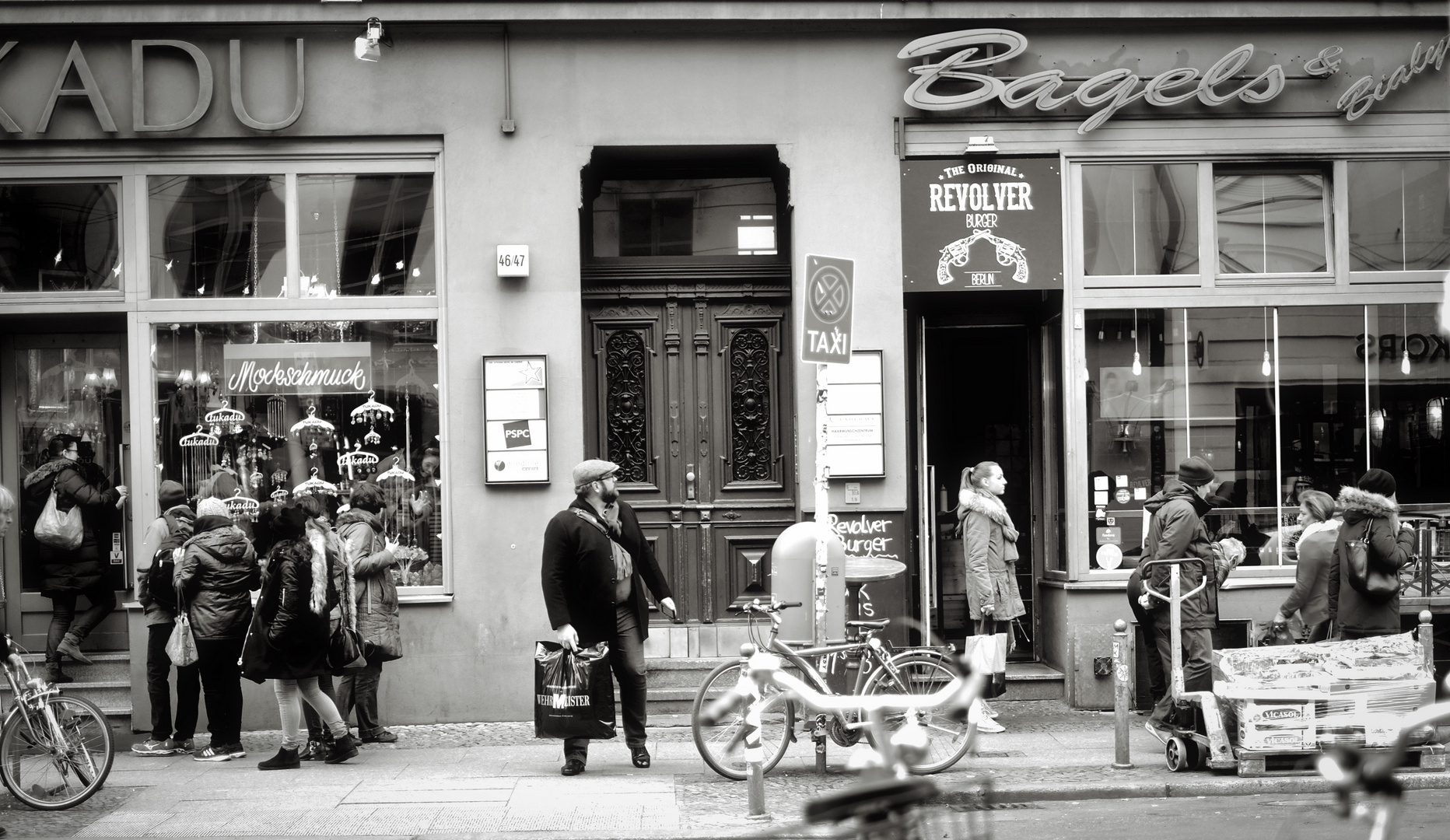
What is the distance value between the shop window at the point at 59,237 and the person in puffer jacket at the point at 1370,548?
9539mm

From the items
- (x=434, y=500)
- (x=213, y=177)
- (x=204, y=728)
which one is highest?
(x=213, y=177)

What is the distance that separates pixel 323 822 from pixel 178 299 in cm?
502

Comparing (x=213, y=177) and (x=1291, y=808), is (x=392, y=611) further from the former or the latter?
(x=1291, y=808)

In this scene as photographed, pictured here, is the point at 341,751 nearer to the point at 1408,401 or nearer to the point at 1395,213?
the point at 1408,401

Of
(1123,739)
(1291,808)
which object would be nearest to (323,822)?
(1123,739)

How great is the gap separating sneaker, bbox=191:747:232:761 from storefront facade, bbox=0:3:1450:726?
1.31m

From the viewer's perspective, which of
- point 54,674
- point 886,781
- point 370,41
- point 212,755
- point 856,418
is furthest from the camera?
point 856,418

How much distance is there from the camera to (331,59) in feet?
34.1

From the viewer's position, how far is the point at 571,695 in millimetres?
8266

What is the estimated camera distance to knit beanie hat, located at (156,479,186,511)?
9.70m

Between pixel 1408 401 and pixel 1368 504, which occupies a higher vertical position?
pixel 1408 401

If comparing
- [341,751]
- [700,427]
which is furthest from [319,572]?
[700,427]

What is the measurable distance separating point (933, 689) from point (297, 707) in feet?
14.1

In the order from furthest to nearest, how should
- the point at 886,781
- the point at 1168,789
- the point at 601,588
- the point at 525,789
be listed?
the point at 601,588 < the point at 525,789 < the point at 1168,789 < the point at 886,781
